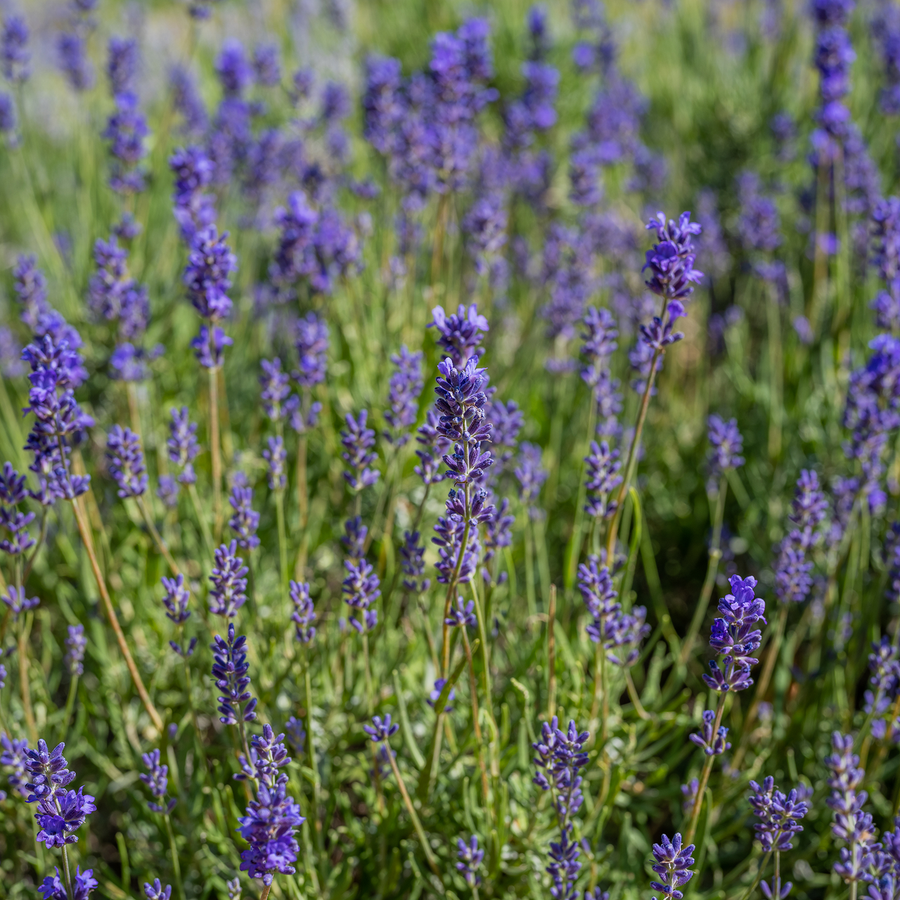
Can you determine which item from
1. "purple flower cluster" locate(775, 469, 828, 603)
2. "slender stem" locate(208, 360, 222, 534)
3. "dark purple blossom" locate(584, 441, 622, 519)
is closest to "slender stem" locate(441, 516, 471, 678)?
"dark purple blossom" locate(584, 441, 622, 519)

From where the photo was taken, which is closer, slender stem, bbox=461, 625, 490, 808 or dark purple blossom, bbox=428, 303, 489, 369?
dark purple blossom, bbox=428, 303, 489, 369

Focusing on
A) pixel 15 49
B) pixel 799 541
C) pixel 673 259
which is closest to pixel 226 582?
pixel 673 259

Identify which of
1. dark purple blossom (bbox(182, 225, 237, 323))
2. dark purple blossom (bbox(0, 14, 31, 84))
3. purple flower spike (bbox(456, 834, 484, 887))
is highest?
dark purple blossom (bbox(0, 14, 31, 84))

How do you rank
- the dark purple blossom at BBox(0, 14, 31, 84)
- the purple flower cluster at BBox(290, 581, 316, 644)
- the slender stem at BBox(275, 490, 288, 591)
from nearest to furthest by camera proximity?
the purple flower cluster at BBox(290, 581, 316, 644) < the slender stem at BBox(275, 490, 288, 591) < the dark purple blossom at BBox(0, 14, 31, 84)

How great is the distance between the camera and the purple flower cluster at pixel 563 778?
172cm

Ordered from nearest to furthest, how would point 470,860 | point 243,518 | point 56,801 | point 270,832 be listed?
point 270,832, point 56,801, point 470,860, point 243,518

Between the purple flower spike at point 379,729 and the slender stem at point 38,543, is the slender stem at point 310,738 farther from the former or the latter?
the slender stem at point 38,543

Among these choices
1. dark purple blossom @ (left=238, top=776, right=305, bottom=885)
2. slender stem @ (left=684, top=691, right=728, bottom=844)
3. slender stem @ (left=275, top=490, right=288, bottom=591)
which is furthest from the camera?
slender stem @ (left=275, top=490, right=288, bottom=591)

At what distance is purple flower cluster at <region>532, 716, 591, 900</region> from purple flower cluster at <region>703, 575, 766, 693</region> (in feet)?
1.08

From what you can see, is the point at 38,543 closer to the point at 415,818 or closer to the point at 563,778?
the point at 415,818

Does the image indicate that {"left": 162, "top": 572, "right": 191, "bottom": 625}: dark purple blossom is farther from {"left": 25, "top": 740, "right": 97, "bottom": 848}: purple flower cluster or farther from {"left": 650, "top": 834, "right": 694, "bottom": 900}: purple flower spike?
{"left": 650, "top": 834, "right": 694, "bottom": 900}: purple flower spike

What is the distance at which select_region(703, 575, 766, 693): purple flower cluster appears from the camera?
4.91 ft

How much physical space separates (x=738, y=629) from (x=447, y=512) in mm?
557

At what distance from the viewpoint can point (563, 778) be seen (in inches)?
68.9
